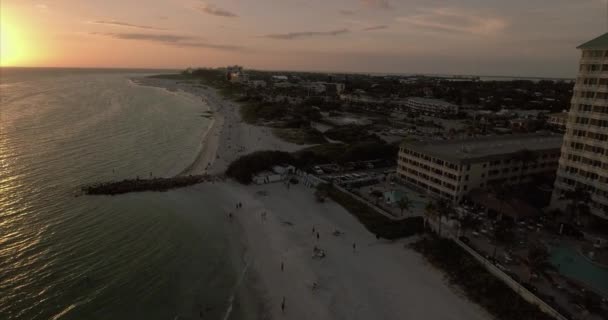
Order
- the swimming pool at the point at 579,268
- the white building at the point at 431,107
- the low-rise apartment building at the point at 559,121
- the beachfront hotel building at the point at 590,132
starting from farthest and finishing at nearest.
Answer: the white building at the point at 431,107 < the low-rise apartment building at the point at 559,121 < the beachfront hotel building at the point at 590,132 < the swimming pool at the point at 579,268

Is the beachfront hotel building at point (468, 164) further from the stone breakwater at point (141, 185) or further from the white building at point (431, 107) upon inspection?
the white building at point (431, 107)

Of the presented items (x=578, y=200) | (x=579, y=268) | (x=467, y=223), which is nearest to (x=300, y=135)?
(x=467, y=223)

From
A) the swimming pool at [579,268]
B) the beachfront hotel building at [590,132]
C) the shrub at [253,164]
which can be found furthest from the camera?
the shrub at [253,164]

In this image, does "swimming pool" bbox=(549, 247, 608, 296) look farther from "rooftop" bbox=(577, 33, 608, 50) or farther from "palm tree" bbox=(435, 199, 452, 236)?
"rooftop" bbox=(577, 33, 608, 50)

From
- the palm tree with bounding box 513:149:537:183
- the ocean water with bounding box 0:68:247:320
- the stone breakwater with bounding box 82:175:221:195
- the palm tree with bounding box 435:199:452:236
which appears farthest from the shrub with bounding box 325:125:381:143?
the palm tree with bounding box 435:199:452:236

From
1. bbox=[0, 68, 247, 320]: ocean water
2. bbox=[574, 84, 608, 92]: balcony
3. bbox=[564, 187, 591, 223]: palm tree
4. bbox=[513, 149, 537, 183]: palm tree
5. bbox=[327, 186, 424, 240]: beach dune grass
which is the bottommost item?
bbox=[0, 68, 247, 320]: ocean water

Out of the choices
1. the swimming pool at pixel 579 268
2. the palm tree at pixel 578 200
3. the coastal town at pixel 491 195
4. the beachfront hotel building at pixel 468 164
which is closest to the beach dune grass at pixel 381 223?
the coastal town at pixel 491 195

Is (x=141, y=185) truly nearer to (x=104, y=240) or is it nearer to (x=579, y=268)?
(x=104, y=240)
